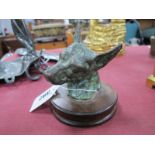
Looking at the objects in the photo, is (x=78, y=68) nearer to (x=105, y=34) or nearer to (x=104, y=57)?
(x=104, y=57)

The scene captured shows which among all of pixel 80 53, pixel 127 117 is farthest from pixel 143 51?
pixel 80 53

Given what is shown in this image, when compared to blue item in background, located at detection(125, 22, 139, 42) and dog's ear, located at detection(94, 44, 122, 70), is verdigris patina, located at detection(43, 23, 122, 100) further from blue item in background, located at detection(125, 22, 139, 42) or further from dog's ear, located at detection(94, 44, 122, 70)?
blue item in background, located at detection(125, 22, 139, 42)

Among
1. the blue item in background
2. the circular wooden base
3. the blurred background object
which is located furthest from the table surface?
the blue item in background

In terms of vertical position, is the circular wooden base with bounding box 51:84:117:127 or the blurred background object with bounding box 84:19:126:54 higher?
the blurred background object with bounding box 84:19:126:54

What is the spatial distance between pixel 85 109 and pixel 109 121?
0.10m

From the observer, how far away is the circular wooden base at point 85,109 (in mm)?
633

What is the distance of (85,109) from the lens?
64 centimetres

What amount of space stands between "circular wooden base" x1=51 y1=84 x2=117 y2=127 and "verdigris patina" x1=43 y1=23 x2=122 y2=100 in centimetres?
3

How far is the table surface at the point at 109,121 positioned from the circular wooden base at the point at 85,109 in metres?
0.02

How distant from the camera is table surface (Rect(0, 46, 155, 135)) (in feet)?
2.11

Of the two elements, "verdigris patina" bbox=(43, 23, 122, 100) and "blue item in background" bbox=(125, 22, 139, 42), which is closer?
"verdigris patina" bbox=(43, 23, 122, 100)

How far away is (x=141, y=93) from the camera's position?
2.74 feet

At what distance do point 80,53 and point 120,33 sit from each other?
67cm
